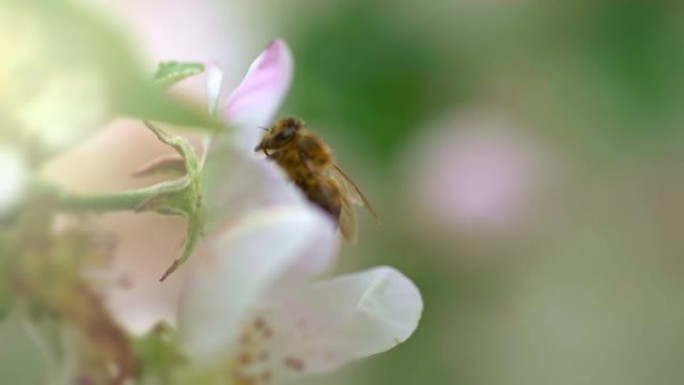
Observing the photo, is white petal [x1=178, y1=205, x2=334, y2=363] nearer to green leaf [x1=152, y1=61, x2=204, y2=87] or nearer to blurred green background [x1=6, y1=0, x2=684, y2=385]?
green leaf [x1=152, y1=61, x2=204, y2=87]

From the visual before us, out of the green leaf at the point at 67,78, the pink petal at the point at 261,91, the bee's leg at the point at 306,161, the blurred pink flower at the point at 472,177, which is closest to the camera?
the green leaf at the point at 67,78

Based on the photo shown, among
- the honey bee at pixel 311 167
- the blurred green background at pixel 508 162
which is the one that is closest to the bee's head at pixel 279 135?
the honey bee at pixel 311 167

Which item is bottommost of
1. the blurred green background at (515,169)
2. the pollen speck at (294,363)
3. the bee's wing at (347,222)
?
the blurred green background at (515,169)

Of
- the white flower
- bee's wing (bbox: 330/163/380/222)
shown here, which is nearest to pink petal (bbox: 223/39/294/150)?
the white flower

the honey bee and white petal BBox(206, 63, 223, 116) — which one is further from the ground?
white petal BBox(206, 63, 223, 116)

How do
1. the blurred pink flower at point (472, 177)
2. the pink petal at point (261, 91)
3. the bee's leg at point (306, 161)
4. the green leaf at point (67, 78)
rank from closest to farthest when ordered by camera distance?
the green leaf at point (67, 78) → the pink petal at point (261, 91) → the bee's leg at point (306, 161) → the blurred pink flower at point (472, 177)

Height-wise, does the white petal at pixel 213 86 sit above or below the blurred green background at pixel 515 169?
above

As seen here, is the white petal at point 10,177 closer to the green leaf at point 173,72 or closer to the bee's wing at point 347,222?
the green leaf at point 173,72
